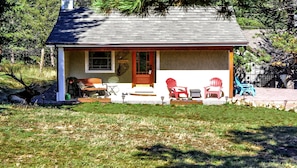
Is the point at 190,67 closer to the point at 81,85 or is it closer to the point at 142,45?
the point at 142,45

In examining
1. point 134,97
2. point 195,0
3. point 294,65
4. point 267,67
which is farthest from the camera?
point 267,67

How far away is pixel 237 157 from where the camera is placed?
6.04 metres

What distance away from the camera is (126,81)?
58.9ft

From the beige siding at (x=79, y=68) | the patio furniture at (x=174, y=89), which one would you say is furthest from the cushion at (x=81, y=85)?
the patio furniture at (x=174, y=89)

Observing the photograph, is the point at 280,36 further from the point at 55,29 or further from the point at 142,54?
the point at 55,29

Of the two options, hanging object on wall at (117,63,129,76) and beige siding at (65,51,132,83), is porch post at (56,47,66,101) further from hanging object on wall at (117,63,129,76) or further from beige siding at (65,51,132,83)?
hanging object on wall at (117,63,129,76)

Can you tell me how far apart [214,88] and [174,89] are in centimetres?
165

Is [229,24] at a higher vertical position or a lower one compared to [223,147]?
higher

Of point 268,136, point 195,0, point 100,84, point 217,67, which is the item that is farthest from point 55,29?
point 195,0

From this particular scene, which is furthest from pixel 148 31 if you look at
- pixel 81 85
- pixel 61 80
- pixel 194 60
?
pixel 61 80

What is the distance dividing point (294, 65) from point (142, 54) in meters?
9.01

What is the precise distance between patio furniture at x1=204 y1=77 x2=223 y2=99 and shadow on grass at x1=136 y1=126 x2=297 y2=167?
8462 mm

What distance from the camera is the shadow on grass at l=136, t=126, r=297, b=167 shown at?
5527 mm

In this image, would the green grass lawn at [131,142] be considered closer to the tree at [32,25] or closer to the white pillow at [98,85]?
the white pillow at [98,85]
